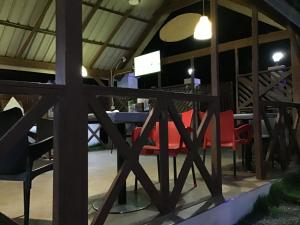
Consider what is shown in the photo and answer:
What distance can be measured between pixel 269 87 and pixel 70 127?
259 inches

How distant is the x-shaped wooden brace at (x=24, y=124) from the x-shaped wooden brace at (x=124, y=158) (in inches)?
10.0

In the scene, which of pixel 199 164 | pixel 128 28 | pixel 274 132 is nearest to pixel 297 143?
pixel 274 132

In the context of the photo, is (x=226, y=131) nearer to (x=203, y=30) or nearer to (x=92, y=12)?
(x=203, y=30)

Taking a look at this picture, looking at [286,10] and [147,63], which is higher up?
[147,63]

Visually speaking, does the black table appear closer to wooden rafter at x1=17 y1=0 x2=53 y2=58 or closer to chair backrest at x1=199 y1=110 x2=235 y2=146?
chair backrest at x1=199 y1=110 x2=235 y2=146

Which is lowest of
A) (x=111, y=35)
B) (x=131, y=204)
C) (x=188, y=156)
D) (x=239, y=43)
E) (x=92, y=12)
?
(x=131, y=204)

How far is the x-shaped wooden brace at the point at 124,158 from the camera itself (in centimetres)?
184

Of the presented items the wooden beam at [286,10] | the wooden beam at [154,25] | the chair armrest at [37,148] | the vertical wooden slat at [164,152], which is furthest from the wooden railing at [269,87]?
the chair armrest at [37,148]

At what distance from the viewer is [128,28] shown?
9.24 meters

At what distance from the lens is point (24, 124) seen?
1521 millimetres

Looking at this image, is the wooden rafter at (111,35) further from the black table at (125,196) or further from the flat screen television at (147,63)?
the black table at (125,196)

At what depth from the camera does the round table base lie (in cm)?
248

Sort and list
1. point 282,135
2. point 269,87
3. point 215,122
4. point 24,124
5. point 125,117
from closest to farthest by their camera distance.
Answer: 1. point 24,124
2. point 125,117
3. point 215,122
4. point 282,135
5. point 269,87

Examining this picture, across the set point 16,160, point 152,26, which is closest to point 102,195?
point 16,160
